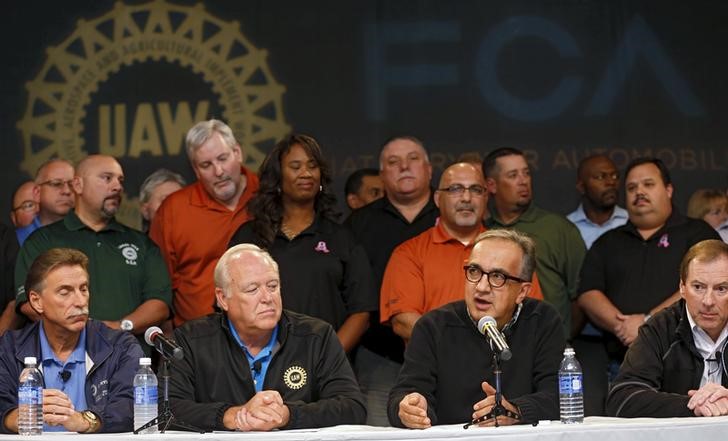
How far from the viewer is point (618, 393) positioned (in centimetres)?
504

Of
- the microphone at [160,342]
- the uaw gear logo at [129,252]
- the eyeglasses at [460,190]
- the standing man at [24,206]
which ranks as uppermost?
the standing man at [24,206]

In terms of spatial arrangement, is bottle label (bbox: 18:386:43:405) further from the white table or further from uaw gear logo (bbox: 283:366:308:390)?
uaw gear logo (bbox: 283:366:308:390)

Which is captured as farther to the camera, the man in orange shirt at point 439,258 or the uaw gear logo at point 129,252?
the uaw gear logo at point 129,252

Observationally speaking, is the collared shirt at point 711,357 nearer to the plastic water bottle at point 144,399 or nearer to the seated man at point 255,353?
the seated man at point 255,353

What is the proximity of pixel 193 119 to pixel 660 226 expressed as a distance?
296 cm

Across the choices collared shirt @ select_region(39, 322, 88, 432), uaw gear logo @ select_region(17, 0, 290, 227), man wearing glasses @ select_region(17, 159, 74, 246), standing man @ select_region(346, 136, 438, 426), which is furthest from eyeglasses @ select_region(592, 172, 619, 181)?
collared shirt @ select_region(39, 322, 88, 432)

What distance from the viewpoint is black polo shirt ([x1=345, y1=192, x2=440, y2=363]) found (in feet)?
22.4

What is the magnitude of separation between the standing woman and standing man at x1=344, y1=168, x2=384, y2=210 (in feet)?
3.97

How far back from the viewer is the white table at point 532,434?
4148 mm

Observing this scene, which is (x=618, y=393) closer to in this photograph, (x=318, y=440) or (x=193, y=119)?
(x=318, y=440)

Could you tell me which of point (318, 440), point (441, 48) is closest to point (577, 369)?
point (318, 440)

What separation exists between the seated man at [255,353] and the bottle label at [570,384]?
2.67ft

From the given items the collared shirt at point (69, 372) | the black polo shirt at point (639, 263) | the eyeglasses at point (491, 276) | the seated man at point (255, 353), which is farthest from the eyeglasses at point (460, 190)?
the collared shirt at point (69, 372)

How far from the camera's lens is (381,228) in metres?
6.97
